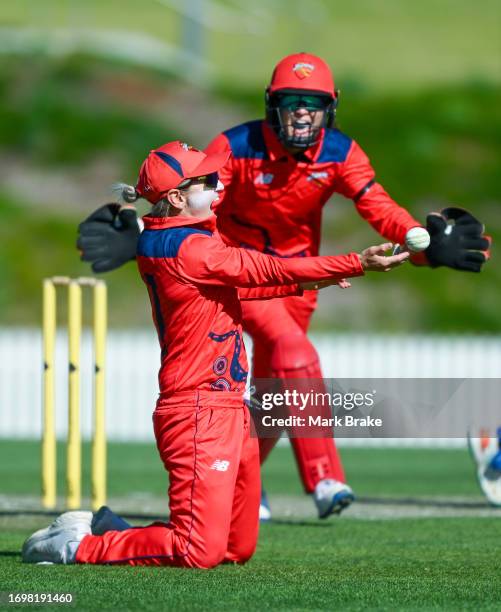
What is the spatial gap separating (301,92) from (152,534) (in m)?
2.46

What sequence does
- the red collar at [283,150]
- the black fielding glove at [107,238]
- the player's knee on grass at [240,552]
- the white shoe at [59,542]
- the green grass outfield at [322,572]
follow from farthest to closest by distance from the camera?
the black fielding glove at [107,238] → the red collar at [283,150] → the player's knee on grass at [240,552] → the white shoe at [59,542] → the green grass outfield at [322,572]

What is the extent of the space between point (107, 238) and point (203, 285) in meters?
1.93

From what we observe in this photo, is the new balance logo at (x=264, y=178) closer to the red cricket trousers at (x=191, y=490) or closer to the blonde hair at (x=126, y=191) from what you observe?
the blonde hair at (x=126, y=191)

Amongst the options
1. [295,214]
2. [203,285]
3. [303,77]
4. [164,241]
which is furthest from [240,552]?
[303,77]

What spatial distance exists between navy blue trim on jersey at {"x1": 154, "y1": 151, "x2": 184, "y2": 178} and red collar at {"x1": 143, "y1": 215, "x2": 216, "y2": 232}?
167mm

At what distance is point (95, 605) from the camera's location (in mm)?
4113

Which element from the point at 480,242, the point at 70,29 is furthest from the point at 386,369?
the point at 70,29

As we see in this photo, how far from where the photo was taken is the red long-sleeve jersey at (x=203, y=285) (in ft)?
16.5

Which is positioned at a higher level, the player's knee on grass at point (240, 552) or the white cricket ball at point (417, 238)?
the white cricket ball at point (417, 238)

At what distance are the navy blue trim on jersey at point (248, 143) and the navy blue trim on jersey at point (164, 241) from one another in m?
1.61

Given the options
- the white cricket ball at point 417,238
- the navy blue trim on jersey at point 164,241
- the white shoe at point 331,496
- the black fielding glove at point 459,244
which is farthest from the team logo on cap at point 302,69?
the white shoe at point 331,496

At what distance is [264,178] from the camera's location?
22.2ft

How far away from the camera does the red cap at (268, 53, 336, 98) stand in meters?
6.54

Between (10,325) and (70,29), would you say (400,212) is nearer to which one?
(10,325)
